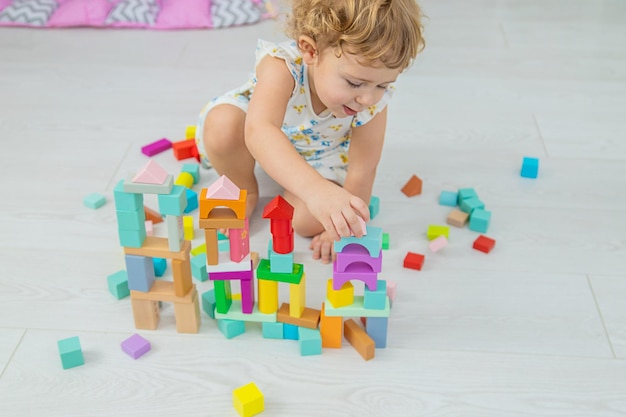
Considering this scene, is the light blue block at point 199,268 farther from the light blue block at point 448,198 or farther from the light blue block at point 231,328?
the light blue block at point 448,198

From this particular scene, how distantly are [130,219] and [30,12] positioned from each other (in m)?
1.42

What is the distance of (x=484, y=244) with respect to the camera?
48.4 inches

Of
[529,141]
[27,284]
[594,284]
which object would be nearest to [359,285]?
[594,284]

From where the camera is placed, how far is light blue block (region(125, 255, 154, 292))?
98 cm

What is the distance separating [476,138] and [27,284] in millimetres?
982

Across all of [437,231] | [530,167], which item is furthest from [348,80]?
[530,167]

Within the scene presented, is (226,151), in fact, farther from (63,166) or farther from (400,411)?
(400,411)

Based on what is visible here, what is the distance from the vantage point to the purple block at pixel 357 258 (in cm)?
94


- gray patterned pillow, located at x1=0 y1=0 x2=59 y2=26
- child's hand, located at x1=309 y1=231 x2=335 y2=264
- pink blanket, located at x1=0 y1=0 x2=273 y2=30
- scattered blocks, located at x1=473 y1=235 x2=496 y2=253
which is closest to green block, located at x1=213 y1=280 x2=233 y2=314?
child's hand, located at x1=309 y1=231 x2=335 y2=264

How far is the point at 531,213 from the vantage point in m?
1.35

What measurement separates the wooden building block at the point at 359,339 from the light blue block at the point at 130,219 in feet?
1.10

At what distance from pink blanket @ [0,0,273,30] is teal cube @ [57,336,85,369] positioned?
131 cm

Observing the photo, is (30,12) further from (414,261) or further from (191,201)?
(414,261)

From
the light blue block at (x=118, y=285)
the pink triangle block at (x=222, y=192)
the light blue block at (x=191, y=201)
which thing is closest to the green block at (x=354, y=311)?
the pink triangle block at (x=222, y=192)
